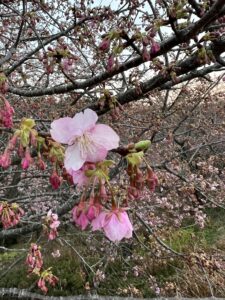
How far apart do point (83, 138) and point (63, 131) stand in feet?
0.15

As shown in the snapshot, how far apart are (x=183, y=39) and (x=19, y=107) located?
375cm

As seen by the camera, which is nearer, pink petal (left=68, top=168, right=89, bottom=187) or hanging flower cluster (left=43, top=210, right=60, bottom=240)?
pink petal (left=68, top=168, right=89, bottom=187)

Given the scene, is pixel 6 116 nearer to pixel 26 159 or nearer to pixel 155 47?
pixel 26 159

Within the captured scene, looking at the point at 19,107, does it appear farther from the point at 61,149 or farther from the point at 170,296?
the point at 61,149

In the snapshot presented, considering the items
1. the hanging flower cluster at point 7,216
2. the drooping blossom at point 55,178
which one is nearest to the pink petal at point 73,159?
the drooping blossom at point 55,178

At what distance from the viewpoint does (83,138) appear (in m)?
0.95

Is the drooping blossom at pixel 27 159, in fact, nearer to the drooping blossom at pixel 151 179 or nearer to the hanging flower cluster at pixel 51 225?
the drooping blossom at pixel 151 179

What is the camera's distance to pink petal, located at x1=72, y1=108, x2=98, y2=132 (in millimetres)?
947

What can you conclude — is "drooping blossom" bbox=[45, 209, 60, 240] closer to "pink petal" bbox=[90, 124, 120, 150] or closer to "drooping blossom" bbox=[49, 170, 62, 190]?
"drooping blossom" bbox=[49, 170, 62, 190]

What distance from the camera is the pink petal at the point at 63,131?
3.05ft

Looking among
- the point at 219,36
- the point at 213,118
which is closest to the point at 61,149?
the point at 219,36

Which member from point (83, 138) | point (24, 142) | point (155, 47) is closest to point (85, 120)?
point (83, 138)

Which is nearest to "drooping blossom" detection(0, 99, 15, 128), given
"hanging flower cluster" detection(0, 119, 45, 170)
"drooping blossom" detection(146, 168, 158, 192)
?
"hanging flower cluster" detection(0, 119, 45, 170)

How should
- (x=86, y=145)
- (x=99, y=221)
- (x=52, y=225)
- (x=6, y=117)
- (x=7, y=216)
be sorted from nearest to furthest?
1. (x=86, y=145)
2. (x=99, y=221)
3. (x=6, y=117)
4. (x=7, y=216)
5. (x=52, y=225)
